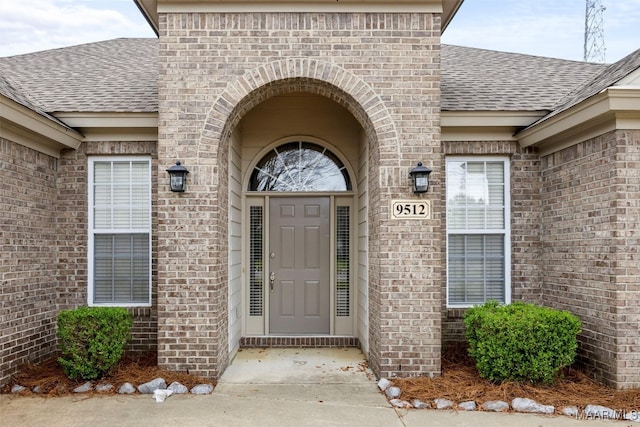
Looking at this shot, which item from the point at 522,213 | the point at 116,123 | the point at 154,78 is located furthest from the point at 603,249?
the point at 154,78

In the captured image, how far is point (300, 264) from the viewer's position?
778cm

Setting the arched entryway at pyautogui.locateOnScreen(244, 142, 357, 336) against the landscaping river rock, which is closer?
the landscaping river rock

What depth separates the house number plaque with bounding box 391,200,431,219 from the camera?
19.3 ft

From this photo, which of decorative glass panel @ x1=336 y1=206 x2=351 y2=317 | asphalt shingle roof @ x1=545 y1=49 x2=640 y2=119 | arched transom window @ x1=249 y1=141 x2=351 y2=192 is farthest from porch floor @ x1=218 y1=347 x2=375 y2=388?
asphalt shingle roof @ x1=545 y1=49 x2=640 y2=119

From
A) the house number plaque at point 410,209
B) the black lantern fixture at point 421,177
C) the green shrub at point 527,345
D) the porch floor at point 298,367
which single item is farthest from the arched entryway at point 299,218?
the green shrub at point 527,345

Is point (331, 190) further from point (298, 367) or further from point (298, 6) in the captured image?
point (298, 6)

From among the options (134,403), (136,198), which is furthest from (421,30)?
(134,403)

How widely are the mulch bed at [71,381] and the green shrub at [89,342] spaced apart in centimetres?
13

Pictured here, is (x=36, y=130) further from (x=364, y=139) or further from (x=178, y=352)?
(x=364, y=139)

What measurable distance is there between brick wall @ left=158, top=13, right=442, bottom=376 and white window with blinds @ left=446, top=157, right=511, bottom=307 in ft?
4.02

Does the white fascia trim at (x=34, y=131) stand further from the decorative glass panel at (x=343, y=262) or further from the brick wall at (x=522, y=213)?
the brick wall at (x=522, y=213)

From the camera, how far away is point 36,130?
5941 mm

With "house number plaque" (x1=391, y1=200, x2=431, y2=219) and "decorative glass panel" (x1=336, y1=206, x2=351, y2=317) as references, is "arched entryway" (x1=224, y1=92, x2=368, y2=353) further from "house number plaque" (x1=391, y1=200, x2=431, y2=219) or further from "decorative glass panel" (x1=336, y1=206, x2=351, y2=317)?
"house number plaque" (x1=391, y1=200, x2=431, y2=219)

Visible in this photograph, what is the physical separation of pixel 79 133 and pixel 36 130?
84 centimetres
